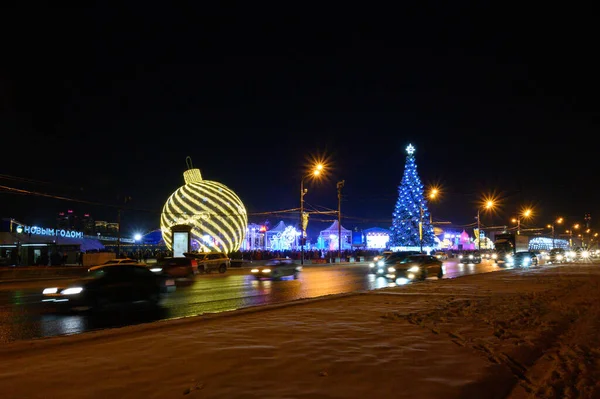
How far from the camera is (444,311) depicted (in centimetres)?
1229

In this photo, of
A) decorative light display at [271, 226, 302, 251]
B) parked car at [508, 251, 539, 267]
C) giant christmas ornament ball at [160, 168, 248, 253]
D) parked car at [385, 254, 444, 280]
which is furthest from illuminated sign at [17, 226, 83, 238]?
parked car at [508, 251, 539, 267]

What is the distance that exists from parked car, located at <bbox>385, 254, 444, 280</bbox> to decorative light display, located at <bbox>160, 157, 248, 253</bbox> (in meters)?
27.0

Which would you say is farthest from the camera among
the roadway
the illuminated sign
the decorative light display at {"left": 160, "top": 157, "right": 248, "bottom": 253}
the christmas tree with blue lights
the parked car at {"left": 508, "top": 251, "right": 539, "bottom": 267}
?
the christmas tree with blue lights

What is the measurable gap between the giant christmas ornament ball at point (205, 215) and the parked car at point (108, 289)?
1403 inches

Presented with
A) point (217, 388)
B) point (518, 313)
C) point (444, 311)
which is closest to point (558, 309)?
point (518, 313)

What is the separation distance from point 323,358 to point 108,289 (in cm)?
923

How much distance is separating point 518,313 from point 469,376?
6.76 metres

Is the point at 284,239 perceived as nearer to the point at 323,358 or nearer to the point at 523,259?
the point at 523,259

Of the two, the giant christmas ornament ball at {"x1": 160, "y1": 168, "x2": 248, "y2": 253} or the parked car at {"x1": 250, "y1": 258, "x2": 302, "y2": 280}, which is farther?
the giant christmas ornament ball at {"x1": 160, "y1": 168, "x2": 248, "y2": 253}

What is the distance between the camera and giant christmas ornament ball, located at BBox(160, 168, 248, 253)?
51156 mm

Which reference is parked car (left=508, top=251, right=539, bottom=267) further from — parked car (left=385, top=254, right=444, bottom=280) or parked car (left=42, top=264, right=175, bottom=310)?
parked car (left=42, top=264, right=175, bottom=310)

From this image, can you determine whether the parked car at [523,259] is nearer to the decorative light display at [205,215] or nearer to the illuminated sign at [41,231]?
the decorative light display at [205,215]

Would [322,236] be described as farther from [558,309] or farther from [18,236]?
[558,309]

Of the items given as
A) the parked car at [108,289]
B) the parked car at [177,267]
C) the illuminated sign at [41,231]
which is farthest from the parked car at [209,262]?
the illuminated sign at [41,231]
